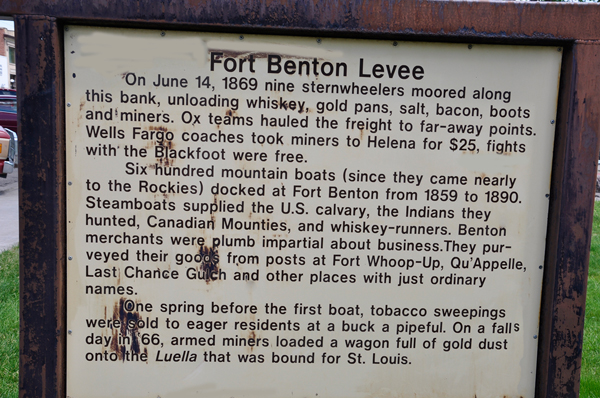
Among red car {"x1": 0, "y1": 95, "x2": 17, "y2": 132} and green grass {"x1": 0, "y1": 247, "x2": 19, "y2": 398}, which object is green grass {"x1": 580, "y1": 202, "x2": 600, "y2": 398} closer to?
green grass {"x1": 0, "y1": 247, "x2": 19, "y2": 398}

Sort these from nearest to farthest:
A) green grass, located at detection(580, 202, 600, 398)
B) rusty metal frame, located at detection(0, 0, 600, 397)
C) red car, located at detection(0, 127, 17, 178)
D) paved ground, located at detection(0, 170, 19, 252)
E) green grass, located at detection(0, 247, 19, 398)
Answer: rusty metal frame, located at detection(0, 0, 600, 397) < green grass, located at detection(0, 247, 19, 398) < green grass, located at detection(580, 202, 600, 398) < paved ground, located at detection(0, 170, 19, 252) < red car, located at detection(0, 127, 17, 178)

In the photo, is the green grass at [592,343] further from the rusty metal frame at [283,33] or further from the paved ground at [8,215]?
the paved ground at [8,215]

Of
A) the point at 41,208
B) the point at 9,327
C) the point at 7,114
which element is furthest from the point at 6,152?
the point at 41,208

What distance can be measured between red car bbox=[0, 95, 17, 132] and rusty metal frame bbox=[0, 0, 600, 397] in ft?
48.0

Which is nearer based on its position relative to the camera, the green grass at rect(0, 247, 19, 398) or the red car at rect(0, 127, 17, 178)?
the green grass at rect(0, 247, 19, 398)

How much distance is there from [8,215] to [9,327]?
192 inches

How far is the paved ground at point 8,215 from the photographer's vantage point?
6.15m

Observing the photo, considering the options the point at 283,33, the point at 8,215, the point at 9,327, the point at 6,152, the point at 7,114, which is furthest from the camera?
the point at 7,114

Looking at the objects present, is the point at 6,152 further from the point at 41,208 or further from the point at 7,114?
the point at 41,208

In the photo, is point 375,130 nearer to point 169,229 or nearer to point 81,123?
point 169,229

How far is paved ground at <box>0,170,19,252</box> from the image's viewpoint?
6.15 metres

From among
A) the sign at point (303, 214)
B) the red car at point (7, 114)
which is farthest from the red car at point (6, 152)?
the sign at point (303, 214)

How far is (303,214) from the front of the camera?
190 cm

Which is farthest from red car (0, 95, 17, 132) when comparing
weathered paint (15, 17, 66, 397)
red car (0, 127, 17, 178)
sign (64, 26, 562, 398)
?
sign (64, 26, 562, 398)
